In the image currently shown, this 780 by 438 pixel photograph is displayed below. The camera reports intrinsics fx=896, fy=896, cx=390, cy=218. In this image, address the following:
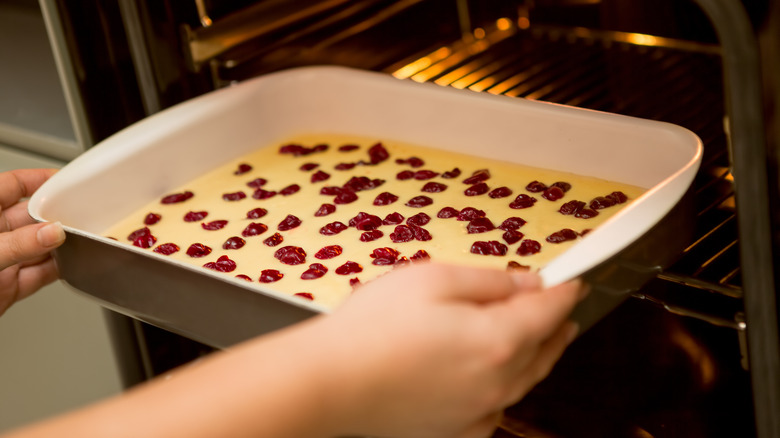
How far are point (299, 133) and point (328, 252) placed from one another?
1.29 feet

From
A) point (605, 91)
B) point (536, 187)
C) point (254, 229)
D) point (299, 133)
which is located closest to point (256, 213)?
point (254, 229)

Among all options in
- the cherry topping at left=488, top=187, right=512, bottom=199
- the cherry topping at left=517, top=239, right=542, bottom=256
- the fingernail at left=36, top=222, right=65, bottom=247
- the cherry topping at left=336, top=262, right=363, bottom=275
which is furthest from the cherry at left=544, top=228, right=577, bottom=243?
the fingernail at left=36, top=222, right=65, bottom=247

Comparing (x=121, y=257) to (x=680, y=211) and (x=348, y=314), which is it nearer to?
(x=348, y=314)

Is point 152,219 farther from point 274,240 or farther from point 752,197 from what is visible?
point 752,197

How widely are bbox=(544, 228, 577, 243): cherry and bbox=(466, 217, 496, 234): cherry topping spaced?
7 centimetres

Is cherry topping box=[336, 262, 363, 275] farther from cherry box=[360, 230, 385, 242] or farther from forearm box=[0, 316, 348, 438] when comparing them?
forearm box=[0, 316, 348, 438]

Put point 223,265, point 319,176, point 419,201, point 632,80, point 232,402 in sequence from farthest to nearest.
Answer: point 632,80
point 319,176
point 419,201
point 223,265
point 232,402

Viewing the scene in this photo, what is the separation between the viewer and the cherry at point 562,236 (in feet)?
A: 3.36

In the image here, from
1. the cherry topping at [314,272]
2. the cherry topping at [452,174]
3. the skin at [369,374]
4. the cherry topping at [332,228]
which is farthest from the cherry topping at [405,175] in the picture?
the skin at [369,374]

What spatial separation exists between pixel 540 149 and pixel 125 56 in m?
0.63

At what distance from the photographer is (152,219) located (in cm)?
120

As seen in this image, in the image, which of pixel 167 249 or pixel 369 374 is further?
pixel 167 249

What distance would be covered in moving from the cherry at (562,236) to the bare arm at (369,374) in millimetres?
356

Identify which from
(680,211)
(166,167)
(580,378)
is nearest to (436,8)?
(166,167)
